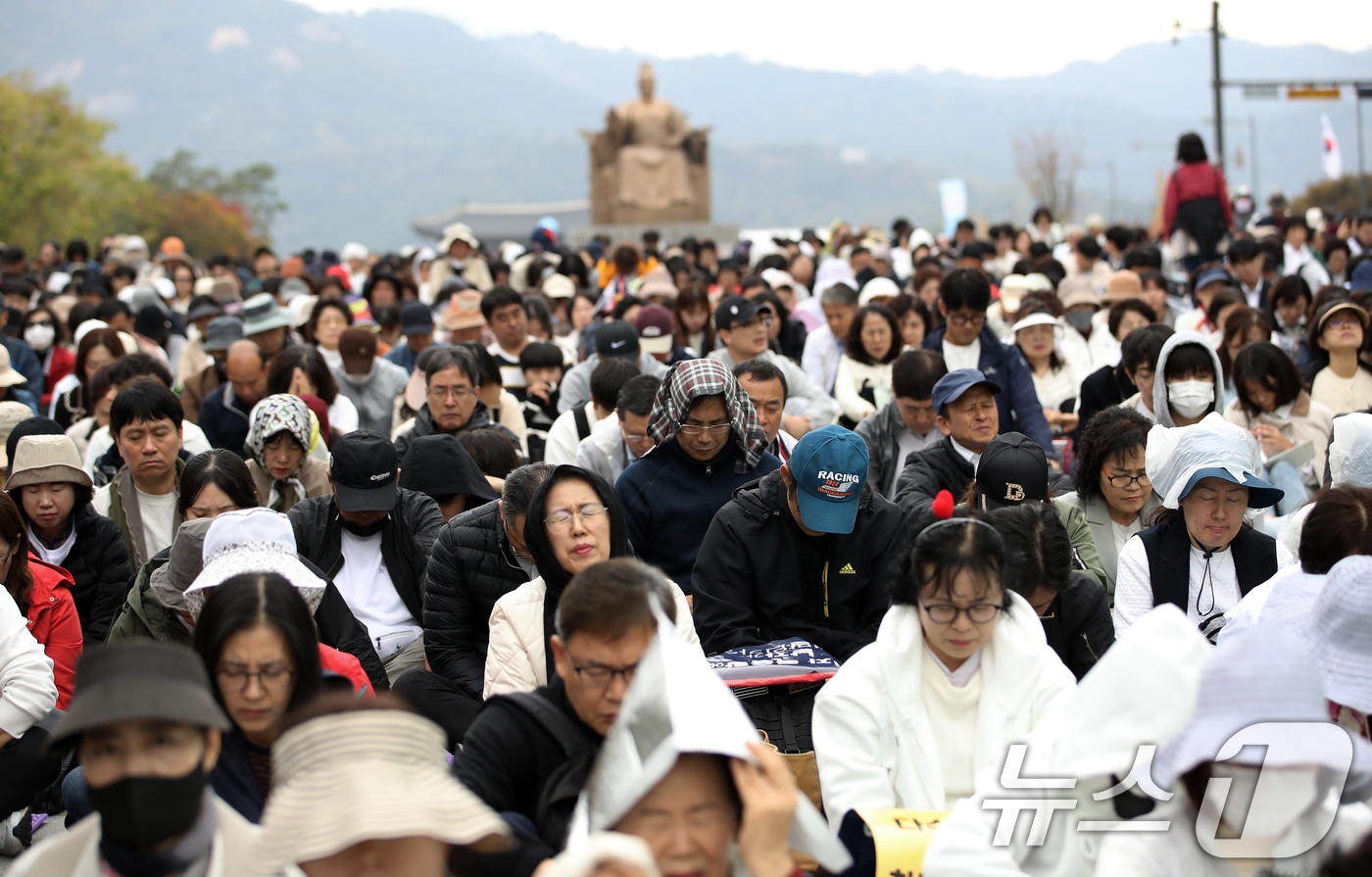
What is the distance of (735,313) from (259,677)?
5.42 m

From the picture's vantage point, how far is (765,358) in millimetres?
8125

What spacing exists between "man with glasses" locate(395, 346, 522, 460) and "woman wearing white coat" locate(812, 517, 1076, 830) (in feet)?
12.6

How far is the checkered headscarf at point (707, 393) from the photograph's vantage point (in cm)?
521

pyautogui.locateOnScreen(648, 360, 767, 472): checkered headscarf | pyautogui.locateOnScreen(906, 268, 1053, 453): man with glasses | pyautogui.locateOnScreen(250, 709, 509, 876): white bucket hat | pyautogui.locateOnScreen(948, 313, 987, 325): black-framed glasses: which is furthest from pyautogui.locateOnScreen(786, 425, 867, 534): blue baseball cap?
pyautogui.locateOnScreen(948, 313, 987, 325): black-framed glasses

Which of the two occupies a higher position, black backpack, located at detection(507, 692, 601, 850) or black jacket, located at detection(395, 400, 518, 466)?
black jacket, located at detection(395, 400, 518, 466)

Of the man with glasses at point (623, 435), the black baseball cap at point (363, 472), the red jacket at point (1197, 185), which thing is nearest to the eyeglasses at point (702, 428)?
the man with glasses at point (623, 435)

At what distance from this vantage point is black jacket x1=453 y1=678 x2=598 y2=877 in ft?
9.90

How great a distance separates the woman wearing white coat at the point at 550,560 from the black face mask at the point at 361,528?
4.53ft

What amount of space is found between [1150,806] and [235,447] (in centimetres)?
631

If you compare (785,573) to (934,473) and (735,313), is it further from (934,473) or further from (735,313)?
(735,313)

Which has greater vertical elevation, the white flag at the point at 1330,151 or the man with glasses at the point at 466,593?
the white flag at the point at 1330,151

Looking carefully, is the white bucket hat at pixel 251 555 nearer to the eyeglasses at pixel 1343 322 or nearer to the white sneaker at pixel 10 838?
the white sneaker at pixel 10 838

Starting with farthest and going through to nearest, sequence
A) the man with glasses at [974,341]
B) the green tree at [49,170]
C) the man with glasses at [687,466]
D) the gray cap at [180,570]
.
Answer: the green tree at [49,170], the man with glasses at [974,341], the man with glasses at [687,466], the gray cap at [180,570]

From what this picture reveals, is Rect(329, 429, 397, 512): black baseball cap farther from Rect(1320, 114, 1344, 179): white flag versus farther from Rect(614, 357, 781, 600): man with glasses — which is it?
Rect(1320, 114, 1344, 179): white flag
